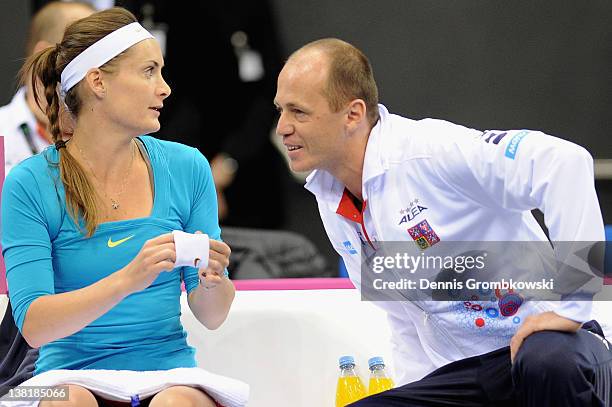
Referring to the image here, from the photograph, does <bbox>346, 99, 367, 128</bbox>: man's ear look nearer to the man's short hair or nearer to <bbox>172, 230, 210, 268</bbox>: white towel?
the man's short hair

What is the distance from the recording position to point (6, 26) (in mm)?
5930

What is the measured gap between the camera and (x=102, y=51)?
2.82 metres

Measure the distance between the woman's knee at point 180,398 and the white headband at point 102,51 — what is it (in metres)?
0.80

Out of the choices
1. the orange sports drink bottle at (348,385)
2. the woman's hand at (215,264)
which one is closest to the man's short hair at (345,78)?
the woman's hand at (215,264)

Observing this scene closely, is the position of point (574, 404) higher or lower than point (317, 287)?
lower

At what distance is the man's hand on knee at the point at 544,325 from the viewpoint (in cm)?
274

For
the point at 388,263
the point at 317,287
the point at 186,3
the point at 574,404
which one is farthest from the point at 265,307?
the point at 186,3

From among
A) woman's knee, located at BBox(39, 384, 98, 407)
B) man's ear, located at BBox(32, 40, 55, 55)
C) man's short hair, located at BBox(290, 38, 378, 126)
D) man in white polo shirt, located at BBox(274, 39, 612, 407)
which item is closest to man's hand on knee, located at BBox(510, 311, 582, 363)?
man in white polo shirt, located at BBox(274, 39, 612, 407)

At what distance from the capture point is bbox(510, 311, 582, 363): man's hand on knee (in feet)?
8.98

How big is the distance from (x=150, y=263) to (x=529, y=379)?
912mm

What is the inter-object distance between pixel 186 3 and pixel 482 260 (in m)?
2.80

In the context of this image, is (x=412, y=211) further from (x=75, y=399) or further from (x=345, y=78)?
(x=75, y=399)

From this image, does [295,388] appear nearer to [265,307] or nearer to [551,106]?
[265,307]

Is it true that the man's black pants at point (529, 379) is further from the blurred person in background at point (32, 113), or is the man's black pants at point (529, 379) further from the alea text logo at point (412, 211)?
the blurred person in background at point (32, 113)
